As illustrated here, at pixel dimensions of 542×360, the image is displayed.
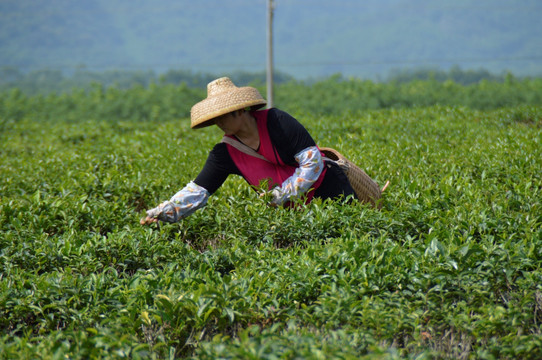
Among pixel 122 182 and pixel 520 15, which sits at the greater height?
pixel 520 15

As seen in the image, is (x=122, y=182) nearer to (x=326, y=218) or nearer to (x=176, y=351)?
(x=326, y=218)

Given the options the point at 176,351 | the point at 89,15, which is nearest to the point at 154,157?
the point at 176,351

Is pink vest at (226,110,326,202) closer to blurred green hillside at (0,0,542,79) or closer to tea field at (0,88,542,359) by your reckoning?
tea field at (0,88,542,359)

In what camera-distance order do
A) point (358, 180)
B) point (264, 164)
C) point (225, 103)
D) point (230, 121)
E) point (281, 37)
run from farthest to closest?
point (281, 37) < point (358, 180) < point (264, 164) < point (230, 121) < point (225, 103)

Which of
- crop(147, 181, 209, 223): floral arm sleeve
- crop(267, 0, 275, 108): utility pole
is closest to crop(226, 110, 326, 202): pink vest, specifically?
crop(147, 181, 209, 223): floral arm sleeve

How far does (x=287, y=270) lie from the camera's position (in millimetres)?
2863

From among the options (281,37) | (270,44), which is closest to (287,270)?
(270,44)

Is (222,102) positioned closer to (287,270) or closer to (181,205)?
(181,205)

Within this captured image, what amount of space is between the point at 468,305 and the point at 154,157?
4.74 m

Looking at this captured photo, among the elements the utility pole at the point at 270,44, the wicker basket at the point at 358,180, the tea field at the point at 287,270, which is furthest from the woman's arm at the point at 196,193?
the utility pole at the point at 270,44

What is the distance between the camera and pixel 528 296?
249cm

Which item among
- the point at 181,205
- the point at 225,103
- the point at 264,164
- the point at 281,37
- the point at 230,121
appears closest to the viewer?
the point at 225,103

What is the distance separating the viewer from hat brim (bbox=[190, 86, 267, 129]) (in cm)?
340

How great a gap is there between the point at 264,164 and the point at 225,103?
55cm
